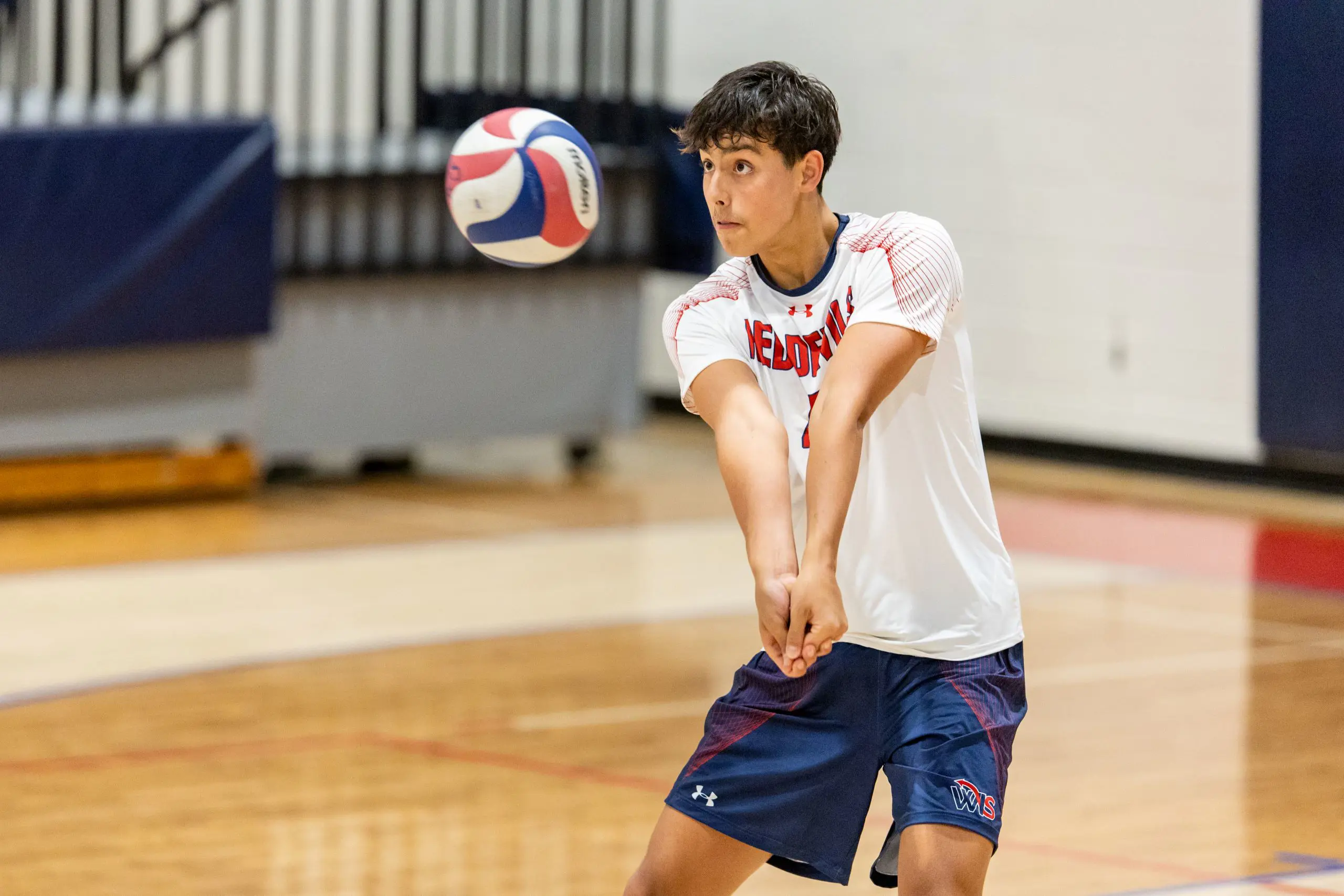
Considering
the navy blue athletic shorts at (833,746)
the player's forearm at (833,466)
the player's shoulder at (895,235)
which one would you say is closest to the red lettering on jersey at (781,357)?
the player's shoulder at (895,235)

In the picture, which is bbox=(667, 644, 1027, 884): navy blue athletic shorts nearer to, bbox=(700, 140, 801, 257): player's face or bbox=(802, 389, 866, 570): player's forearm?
bbox=(802, 389, 866, 570): player's forearm

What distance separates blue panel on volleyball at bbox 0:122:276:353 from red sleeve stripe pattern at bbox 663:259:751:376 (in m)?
6.29

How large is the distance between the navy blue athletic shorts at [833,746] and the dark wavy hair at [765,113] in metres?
0.73

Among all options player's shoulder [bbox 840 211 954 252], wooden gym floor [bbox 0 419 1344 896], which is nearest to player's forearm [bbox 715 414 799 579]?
player's shoulder [bbox 840 211 954 252]

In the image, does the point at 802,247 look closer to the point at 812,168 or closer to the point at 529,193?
the point at 812,168

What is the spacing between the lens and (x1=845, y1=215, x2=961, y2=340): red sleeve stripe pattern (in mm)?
3043

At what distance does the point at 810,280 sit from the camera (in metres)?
3.19

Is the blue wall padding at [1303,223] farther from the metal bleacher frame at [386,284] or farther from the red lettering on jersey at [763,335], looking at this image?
the red lettering on jersey at [763,335]

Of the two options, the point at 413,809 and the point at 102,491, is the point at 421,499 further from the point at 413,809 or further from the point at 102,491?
the point at 413,809

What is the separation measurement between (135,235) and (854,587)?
265 inches

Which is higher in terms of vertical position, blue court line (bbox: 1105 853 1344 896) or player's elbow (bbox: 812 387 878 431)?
player's elbow (bbox: 812 387 878 431)

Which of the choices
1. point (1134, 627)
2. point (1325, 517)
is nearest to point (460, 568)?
point (1134, 627)

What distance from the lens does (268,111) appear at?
986 centimetres

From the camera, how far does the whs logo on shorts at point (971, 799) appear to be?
307 cm
